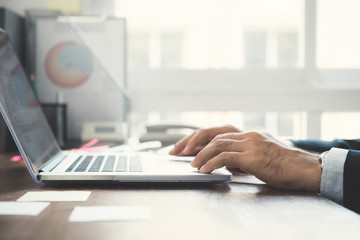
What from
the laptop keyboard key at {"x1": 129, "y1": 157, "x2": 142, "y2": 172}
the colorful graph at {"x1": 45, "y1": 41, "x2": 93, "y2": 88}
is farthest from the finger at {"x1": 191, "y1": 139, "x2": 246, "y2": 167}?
the colorful graph at {"x1": 45, "y1": 41, "x2": 93, "y2": 88}

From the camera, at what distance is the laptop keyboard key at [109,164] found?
0.67 m

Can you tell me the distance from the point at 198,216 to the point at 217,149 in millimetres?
246

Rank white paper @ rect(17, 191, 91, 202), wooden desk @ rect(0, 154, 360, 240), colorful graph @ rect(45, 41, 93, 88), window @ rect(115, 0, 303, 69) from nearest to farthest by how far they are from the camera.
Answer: wooden desk @ rect(0, 154, 360, 240)
white paper @ rect(17, 191, 91, 202)
colorful graph @ rect(45, 41, 93, 88)
window @ rect(115, 0, 303, 69)

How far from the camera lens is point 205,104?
5.44ft

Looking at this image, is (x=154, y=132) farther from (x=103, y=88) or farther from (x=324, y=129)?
(x=324, y=129)

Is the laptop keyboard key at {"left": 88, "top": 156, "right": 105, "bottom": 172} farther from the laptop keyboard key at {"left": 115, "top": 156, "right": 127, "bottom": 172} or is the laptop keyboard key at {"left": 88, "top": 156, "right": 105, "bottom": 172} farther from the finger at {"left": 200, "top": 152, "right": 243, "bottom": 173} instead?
the finger at {"left": 200, "top": 152, "right": 243, "bottom": 173}

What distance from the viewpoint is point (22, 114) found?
749 mm

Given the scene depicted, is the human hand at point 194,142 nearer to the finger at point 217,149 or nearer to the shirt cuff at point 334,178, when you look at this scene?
the finger at point 217,149

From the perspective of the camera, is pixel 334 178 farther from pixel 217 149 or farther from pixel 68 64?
pixel 68 64

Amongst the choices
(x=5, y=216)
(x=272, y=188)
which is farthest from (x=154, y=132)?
(x=5, y=216)

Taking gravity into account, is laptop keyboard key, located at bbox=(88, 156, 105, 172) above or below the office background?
below

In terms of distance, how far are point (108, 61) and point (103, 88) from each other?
0.36 feet

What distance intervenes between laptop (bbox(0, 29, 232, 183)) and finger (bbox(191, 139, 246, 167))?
0.08 feet

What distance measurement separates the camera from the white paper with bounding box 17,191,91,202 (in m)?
0.54
